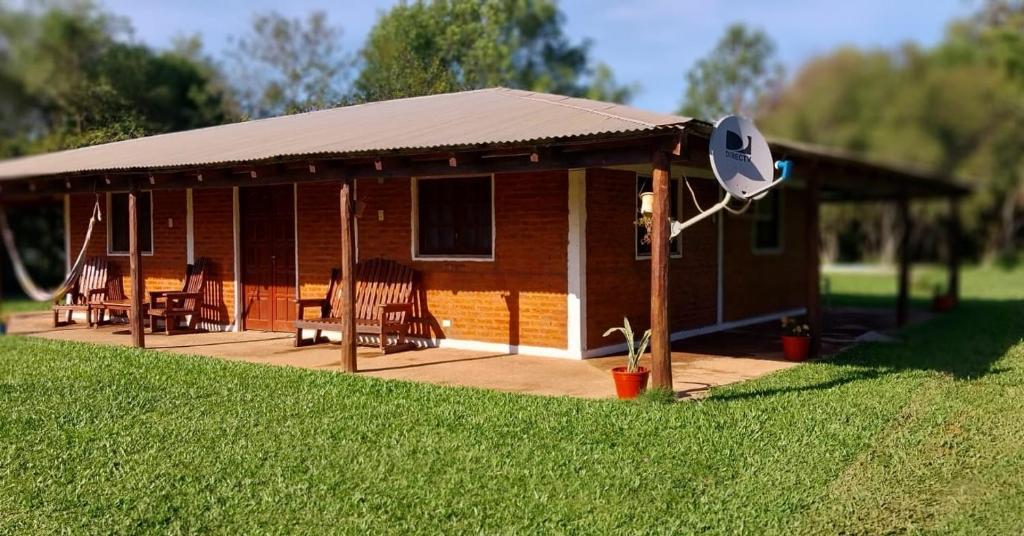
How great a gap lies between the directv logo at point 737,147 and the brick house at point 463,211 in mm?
282

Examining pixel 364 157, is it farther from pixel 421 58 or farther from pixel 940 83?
pixel 940 83

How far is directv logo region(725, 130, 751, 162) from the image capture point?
25.5 ft

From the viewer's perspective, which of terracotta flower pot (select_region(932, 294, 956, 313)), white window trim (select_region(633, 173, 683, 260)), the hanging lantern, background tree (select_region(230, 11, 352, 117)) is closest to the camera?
the hanging lantern

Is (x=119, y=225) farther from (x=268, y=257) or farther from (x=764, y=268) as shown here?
(x=764, y=268)

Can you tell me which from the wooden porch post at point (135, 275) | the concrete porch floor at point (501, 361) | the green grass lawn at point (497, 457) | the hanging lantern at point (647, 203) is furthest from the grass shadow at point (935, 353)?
the wooden porch post at point (135, 275)

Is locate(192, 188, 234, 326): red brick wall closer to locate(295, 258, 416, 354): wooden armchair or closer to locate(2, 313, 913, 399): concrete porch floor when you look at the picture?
locate(2, 313, 913, 399): concrete porch floor

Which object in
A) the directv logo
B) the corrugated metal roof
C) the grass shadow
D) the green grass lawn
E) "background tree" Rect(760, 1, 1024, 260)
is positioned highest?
"background tree" Rect(760, 1, 1024, 260)

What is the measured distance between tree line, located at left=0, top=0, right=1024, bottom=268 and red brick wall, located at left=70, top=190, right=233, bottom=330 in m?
7.09

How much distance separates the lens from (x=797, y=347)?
32.8ft

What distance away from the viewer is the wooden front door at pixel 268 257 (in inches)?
493

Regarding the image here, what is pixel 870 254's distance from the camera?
37.7m

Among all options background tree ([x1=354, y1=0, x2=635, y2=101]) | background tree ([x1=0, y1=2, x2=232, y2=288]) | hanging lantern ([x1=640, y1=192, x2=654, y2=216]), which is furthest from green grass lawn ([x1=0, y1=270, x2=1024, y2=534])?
background tree ([x1=0, y1=2, x2=232, y2=288])

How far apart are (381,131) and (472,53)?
13295mm

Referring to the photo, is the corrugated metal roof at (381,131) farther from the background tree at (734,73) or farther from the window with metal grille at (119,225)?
the background tree at (734,73)
